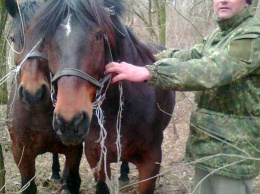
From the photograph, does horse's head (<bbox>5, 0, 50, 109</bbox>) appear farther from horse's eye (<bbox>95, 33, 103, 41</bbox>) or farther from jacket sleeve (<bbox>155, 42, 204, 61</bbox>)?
jacket sleeve (<bbox>155, 42, 204, 61</bbox>)

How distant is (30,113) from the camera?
355 cm

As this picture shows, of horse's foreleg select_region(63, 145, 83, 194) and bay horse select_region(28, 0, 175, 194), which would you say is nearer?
bay horse select_region(28, 0, 175, 194)

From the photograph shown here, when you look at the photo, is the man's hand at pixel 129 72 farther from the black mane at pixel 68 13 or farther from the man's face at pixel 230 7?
the man's face at pixel 230 7

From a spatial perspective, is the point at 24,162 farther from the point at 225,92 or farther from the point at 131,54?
the point at 225,92

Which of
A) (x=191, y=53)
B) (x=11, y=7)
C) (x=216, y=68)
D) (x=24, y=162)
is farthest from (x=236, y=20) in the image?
(x=24, y=162)

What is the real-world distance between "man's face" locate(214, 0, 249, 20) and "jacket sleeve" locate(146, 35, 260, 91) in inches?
10.0

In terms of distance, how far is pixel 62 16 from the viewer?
249cm

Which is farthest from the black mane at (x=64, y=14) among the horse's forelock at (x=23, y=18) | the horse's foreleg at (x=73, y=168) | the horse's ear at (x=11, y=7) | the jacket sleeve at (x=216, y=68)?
the horse's foreleg at (x=73, y=168)

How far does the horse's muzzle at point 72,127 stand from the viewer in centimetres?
221

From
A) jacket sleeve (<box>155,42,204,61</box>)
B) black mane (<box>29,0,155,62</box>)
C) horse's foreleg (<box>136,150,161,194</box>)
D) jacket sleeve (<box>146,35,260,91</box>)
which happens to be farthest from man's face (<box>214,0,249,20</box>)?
horse's foreleg (<box>136,150,161,194</box>)

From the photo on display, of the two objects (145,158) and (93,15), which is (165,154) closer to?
(145,158)

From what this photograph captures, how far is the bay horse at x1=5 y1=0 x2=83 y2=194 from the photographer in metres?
2.85

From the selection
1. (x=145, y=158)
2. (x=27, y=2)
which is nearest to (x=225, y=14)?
(x=145, y=158)

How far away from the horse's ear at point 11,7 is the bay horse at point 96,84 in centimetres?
55
